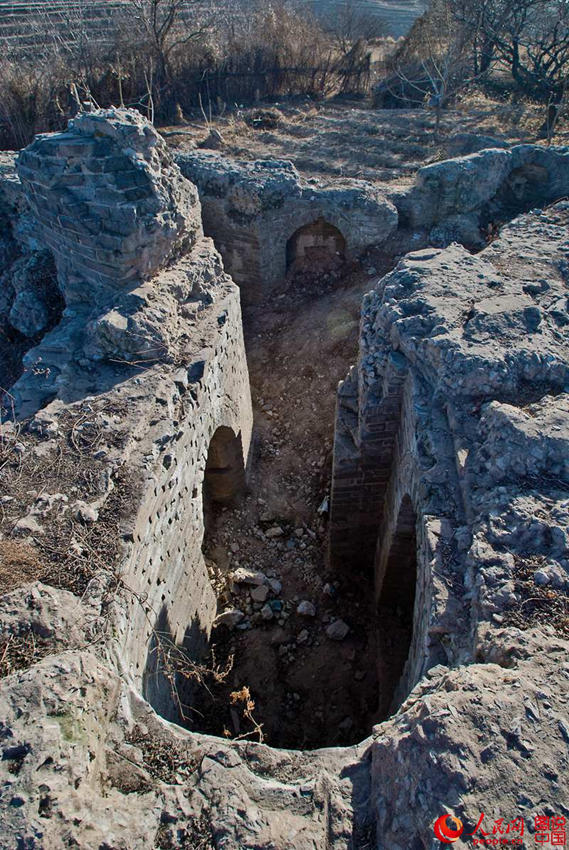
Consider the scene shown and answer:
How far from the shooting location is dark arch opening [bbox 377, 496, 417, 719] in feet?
13.1

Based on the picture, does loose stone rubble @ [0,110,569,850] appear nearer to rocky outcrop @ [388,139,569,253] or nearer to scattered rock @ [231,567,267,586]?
scattered rock @ [231,567,267,586]

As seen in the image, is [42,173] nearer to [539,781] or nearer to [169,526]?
[169,526]

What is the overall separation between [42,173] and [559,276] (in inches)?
182

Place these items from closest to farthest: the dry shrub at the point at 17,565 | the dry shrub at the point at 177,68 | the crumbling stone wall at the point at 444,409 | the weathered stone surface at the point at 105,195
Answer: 1. the dry shrub at the point at 17,565
2. the crumbling stone wall at the point at 444,409
3. the weathered stone surface at the point at 105,195
4. the dry shrub at the point at 177,68

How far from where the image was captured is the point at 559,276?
474 cm

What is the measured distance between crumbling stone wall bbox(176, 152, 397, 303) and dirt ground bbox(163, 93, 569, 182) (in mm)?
2105

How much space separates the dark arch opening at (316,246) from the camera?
8.16 meters

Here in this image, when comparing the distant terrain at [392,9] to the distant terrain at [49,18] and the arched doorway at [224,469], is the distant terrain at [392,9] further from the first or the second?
the arched doorway at [224,469]

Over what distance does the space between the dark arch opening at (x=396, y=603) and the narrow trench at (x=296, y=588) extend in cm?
1

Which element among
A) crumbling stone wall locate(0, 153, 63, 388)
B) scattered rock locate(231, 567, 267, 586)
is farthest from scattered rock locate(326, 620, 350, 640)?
crumbling stone wall locate(0, 153, 63, 388)

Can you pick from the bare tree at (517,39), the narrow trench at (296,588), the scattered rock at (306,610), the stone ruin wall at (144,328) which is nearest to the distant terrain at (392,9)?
the bare tree at (517,39)

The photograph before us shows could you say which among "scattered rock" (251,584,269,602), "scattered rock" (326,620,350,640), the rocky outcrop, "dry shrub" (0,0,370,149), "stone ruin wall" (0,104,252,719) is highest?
"dry shrub" (0,0,370,149)

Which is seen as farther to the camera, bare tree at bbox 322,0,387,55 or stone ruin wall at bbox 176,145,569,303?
bare tree at bbox 322,0,387,55

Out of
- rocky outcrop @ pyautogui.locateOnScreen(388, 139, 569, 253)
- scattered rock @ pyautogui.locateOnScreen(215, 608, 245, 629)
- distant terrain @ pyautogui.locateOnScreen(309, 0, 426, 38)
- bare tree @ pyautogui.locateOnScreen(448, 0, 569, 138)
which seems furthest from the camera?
distant terrain @ pyautogui.locateOnScreen(309, 0, 426, 38)
